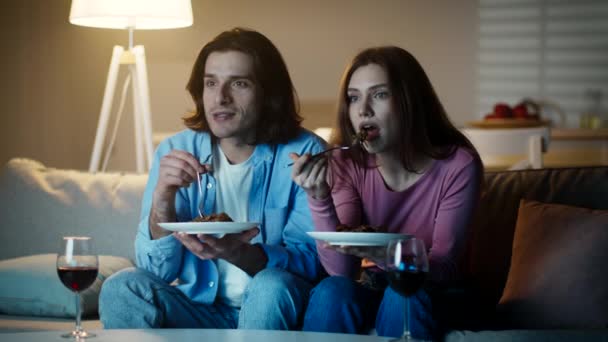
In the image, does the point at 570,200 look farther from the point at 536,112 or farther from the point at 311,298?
the point at 536,112

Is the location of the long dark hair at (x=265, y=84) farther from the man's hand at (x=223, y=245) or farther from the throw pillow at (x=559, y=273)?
the throw pillow at (x=559, y=273)

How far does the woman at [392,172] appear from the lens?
2070 millimetres

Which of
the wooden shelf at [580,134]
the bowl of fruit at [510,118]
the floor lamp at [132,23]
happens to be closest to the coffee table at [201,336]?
the floor lamp at [132,23]

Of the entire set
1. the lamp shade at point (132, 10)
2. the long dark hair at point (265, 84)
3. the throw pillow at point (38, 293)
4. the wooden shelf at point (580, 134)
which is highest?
the lamp shade at point (132, 10)

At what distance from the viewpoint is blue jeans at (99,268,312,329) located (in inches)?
75.7

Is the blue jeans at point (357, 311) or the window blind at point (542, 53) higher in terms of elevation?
the window blind at point (542, 53)

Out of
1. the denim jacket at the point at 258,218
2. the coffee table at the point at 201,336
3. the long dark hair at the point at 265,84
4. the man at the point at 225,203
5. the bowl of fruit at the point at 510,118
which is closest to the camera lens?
the coffee table at the point at 201,336

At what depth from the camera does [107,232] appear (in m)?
2.71

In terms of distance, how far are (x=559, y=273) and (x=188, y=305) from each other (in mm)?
866

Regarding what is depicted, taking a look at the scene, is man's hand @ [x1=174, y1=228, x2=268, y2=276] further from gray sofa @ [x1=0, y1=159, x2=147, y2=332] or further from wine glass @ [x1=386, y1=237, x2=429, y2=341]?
gray sofa @ [x1=0, y1=159, x2=147, y2=332]

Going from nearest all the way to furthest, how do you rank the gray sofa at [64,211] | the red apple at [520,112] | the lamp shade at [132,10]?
the gray sofa at [64,211] → the lamp shade at [132,10] → the red apple at [520,112]

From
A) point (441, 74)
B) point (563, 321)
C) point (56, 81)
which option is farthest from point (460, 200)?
point (441, 74)

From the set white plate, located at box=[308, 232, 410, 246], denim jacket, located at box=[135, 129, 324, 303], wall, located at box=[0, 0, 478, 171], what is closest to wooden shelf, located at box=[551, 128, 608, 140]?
wall, located at box=[0, 0, 478, 171]

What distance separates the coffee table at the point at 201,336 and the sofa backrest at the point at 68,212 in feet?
3.52
